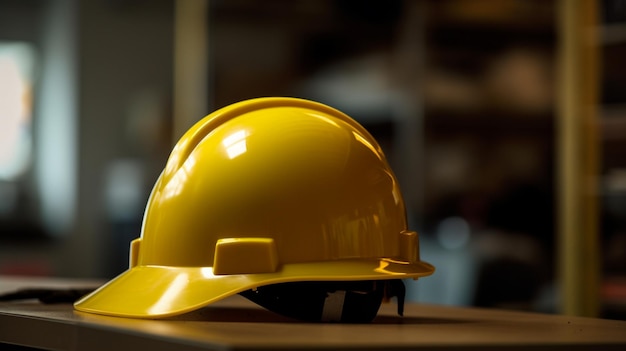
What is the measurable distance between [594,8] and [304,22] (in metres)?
1.42

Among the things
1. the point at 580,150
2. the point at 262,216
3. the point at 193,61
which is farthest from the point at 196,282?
the point at 193,61

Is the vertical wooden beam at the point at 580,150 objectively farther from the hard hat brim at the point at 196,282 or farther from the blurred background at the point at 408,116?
the hard hat brim at the point at 196,282

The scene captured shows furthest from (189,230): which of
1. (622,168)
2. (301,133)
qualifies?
(622,168)

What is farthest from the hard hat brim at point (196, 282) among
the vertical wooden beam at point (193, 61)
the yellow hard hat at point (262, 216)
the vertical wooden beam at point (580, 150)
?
the vertical wooden beam at point (193, 61)

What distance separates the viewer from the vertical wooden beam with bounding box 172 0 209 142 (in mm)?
4289

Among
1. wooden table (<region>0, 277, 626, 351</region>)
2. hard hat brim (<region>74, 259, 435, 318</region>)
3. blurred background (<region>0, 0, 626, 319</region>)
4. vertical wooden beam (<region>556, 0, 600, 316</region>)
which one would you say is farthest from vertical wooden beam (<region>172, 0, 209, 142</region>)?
hard hat brim (<region>74, 259, 435, 318</region>)

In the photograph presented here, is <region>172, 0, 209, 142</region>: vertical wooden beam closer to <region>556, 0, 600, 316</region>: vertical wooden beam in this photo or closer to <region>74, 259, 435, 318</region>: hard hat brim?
<region>556, 0, 600, 316</region>: vertical wooden beam

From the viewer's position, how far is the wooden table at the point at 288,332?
726 millimetres

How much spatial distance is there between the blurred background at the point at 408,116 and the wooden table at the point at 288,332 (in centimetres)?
248

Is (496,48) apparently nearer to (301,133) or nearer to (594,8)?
Answer: (594,8)

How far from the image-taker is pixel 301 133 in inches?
40.6

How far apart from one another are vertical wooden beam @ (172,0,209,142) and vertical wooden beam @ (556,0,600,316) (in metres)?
1.53

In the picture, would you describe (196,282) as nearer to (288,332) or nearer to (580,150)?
(288,332)

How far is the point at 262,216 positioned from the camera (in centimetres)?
97
